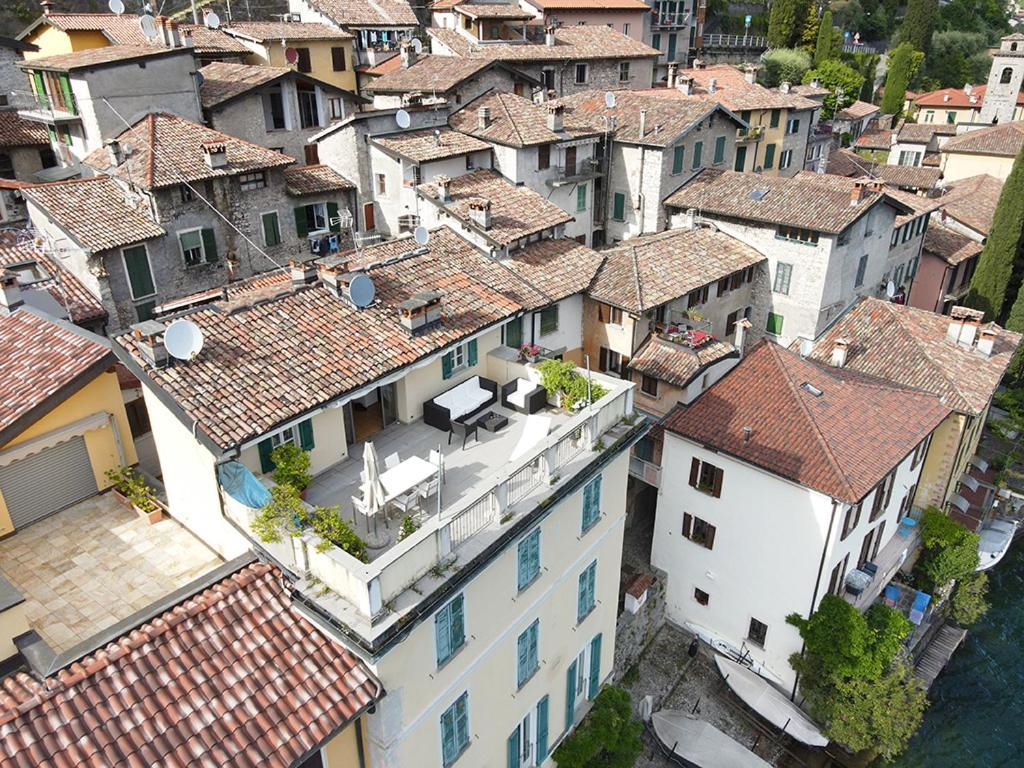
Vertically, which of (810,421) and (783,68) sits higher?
(783,68)

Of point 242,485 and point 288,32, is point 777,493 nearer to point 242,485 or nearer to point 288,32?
point 242,485

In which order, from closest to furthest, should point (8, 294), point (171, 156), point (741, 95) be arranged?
point (8, 294) < point (171, 156) < point (741, 95)

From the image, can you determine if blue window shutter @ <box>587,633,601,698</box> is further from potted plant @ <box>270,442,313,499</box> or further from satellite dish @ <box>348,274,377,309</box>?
satellite dish @ <box>348,274,377,309</box>

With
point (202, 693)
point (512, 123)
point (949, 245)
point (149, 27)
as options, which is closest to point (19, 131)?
point (149, 27)

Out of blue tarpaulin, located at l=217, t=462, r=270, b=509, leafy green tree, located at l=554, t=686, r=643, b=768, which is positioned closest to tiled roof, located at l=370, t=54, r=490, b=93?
blue tarpaulin, located at l=217, t=462, r=270, b=509

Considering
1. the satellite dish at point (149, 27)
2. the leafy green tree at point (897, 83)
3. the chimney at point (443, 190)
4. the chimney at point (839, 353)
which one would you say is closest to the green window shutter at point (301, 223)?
the chimney at point (443, 190)

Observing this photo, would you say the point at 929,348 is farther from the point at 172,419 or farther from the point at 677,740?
the point at 172,419
